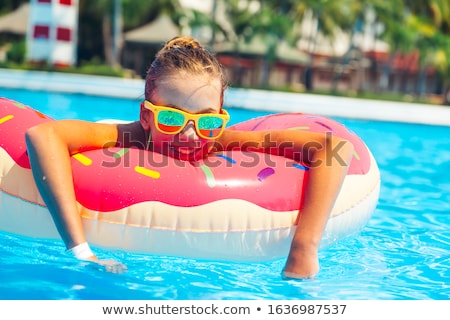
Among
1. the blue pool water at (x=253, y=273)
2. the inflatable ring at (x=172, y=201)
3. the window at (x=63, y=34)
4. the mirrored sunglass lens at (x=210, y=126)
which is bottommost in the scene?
the window at (x=63, y=34)

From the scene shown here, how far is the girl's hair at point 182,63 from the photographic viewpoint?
294 cm

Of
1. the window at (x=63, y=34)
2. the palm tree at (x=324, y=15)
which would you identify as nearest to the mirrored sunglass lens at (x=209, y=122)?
the window at (x=63, y=34)

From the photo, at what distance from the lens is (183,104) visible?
2.93 meters

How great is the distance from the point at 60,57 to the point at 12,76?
199 cm

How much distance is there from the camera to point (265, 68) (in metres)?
20.4

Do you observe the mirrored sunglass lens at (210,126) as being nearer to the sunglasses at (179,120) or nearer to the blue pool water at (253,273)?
the sunglasses at (179,120)

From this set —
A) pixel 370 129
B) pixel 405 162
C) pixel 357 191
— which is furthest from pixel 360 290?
pixel 370 129

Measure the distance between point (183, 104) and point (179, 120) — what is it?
0.24 feet

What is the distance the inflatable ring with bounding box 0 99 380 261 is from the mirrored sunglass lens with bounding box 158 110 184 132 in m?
0.15

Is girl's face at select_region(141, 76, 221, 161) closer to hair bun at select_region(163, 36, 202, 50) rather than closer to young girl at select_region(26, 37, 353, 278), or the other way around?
young girl at select_region(26, 37, 353, 278)

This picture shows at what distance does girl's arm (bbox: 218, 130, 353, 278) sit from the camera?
284 cm

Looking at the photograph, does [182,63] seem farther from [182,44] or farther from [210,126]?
[210,126]

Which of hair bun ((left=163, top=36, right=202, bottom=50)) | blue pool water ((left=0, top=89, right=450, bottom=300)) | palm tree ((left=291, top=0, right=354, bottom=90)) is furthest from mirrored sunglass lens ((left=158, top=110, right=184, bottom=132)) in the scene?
palm tree ((left=291, top=0, right=354, bottom=90))
